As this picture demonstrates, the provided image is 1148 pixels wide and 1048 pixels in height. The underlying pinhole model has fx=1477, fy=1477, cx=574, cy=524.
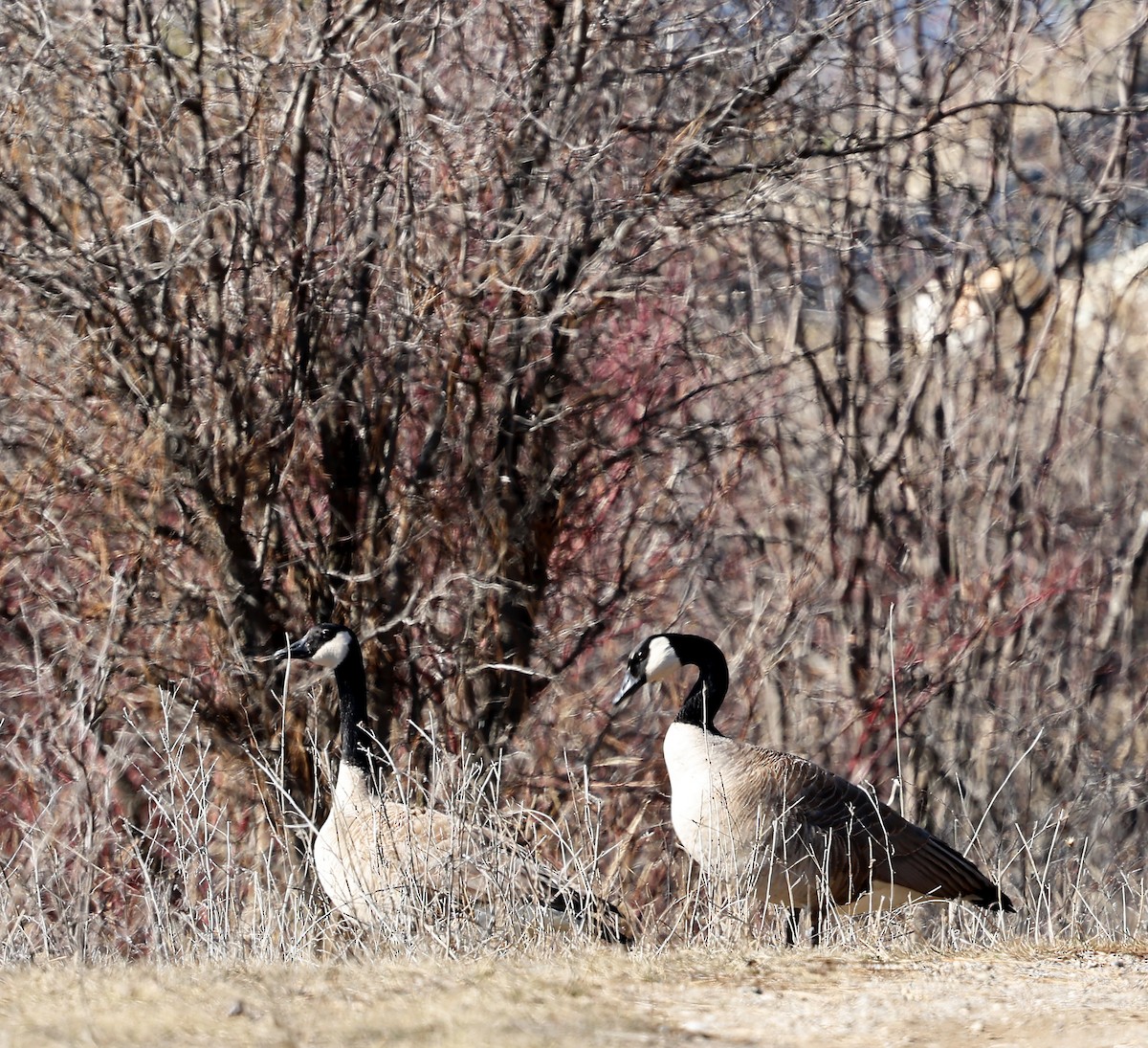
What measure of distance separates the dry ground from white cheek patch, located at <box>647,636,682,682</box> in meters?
2.70

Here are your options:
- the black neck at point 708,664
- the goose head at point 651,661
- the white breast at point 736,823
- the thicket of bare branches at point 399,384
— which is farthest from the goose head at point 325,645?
the white breast at point 736,823

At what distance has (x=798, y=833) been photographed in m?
6.02

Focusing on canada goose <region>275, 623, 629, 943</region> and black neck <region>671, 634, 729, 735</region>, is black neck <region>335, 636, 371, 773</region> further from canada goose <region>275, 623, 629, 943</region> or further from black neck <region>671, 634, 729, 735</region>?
black neck <region>671, 634, 729, 735</region>

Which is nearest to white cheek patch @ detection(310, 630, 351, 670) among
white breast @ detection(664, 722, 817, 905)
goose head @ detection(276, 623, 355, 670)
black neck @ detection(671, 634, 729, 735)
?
goose head @ detection(276, 623, 355, 670)

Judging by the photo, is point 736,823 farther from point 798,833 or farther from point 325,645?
point 325,645

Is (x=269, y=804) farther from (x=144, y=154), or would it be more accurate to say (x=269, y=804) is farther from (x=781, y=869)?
(x=144, y=154)

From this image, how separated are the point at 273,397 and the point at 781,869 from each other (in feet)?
11.1

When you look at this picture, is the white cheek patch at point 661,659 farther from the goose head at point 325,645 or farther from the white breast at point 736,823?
the goose head at point 325,645

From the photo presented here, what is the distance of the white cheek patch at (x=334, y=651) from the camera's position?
274 inches

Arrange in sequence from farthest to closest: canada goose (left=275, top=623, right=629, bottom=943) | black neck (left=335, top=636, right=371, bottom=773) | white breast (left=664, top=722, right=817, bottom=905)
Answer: black neck (left=335, top=636, right=371, bottom=773) < white breast (left=664, top=722, right=817, bottom=905) < canada goose (left=275, top=623, right=629, bottom=943)

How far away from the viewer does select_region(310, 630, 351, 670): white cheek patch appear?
6969mm

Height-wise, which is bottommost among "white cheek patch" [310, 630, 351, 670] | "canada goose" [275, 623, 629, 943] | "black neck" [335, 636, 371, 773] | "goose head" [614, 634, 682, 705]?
"canada goose" [275, 623, 629, 943]

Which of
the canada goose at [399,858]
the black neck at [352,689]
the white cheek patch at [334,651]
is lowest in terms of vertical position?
the canada goose at [399,858]

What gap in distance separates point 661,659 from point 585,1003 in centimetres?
371
